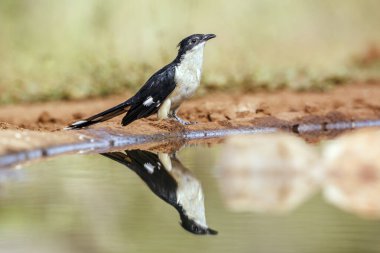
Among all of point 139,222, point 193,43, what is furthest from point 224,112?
point 139,222

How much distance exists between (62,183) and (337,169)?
6.16 ft

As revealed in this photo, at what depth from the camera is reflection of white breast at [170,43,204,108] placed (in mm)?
10137

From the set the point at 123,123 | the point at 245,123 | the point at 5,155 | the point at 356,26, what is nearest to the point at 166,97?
the point at 123,123

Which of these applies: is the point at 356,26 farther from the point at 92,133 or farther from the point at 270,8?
the point at 92,133

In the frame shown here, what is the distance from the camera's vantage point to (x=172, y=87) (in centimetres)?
1012

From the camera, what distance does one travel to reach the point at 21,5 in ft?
59.3

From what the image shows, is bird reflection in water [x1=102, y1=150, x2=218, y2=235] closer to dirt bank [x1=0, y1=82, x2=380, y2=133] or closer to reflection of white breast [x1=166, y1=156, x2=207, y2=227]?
reflection of white breast [x1=166, y1=156, x2=207, y2=227]

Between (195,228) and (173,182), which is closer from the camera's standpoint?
(195,228)

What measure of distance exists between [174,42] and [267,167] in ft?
35.2

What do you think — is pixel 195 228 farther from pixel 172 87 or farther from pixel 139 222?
pixel 172 87

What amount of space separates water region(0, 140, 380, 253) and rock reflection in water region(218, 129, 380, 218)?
16 centimetres

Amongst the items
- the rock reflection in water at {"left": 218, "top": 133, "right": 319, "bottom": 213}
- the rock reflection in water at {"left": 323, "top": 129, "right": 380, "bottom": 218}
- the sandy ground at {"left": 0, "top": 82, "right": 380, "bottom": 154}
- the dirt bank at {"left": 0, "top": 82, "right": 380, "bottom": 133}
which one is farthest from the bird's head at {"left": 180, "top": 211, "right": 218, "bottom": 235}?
the dirt bank at {"left": 0, "top": 82, "right": 380, "bottom": 133}

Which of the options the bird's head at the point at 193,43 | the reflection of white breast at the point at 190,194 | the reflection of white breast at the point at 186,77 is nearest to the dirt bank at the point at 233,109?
the reflection of white breast at the point at 186,77

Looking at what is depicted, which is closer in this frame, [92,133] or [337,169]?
[337,169]
